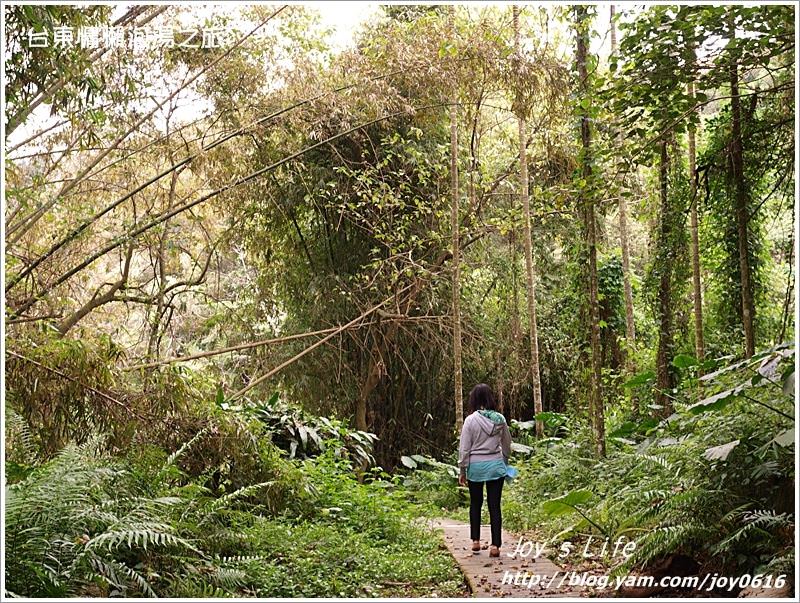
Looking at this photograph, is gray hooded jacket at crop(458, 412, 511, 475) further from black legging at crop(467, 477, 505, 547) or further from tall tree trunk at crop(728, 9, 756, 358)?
tall tree trunk at crop(728, 9, 756, 358)

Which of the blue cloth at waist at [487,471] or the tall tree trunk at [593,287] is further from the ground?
the tall tree trunk at [593,287]

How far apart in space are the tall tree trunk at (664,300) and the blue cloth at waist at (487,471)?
279 centimetres

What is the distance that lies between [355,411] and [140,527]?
7.16 meters

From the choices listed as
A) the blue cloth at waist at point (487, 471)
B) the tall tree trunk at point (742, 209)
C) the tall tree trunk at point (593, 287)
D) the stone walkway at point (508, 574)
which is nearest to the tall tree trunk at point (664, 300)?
the tall tree trunk at point (593, 287)

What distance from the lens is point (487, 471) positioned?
5.00 m

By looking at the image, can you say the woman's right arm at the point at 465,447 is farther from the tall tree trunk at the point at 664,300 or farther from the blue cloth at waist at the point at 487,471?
the tall tree trunk at the point at 664,300

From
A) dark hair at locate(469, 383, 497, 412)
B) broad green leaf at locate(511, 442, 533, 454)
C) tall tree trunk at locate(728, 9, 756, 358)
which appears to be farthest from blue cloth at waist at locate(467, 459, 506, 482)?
broad green leaf at locate(511, 442, 533, 454)

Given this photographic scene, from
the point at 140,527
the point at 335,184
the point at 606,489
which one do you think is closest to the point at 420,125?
the point at 335,184

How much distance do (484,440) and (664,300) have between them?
355cm

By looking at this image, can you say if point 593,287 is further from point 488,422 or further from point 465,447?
point 465,447

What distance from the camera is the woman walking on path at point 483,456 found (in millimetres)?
4996

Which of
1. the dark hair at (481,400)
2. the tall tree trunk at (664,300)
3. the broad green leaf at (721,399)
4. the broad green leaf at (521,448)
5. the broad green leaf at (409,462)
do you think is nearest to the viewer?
the broad green leaf at (721,399)

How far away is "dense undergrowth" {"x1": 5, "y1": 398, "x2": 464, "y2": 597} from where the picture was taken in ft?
11.4

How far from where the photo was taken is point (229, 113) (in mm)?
7723
